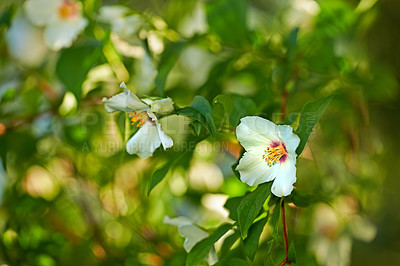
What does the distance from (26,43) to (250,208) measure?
1.01m

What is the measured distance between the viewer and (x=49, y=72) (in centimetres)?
115

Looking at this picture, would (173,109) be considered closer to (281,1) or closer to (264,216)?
(264,216)

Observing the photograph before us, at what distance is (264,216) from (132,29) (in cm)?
45

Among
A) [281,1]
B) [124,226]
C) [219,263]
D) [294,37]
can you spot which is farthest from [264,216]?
[281,1]

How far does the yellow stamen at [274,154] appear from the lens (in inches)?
22.8

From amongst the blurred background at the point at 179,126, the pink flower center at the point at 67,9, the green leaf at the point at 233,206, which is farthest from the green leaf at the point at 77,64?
the green leaf at the point at 233,206

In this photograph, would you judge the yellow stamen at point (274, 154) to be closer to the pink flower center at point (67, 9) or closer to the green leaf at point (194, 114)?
the green leaf at point (194, 114)

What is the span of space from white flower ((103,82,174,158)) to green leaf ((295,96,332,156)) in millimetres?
163

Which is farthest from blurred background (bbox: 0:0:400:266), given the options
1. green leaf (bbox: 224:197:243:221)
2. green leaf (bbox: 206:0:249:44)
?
green leaf (bbox: 224:197:243:221)

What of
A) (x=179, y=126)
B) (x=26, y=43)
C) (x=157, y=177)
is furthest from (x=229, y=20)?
(x=26, y=43)

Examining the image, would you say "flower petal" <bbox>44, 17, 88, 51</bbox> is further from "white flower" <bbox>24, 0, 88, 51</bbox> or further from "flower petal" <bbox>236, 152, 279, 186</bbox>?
"flower petal" <bbox>236, 152, 279, 186</bbox>

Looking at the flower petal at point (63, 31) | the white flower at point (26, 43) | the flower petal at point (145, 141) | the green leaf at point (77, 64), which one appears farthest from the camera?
the white flower at point (26, 43)

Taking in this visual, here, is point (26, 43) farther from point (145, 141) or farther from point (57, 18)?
point (145, 141)

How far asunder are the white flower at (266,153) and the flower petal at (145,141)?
127 millimetres
